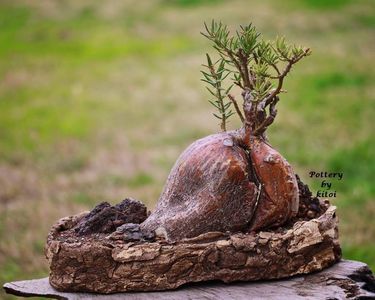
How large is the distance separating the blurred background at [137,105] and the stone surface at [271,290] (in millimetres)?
4403

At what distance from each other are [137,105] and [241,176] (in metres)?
14.1

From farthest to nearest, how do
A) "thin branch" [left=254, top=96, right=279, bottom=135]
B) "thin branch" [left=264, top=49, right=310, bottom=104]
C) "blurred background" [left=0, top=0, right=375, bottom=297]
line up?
"blurred background" [left=0, top=0, right=375, bottom=297] → "thin branch" [left=254, top=96, right=279, bottom=135] → "thin branch" [left=264, top=49, right=310, bottom=104]

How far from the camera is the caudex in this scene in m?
4.09

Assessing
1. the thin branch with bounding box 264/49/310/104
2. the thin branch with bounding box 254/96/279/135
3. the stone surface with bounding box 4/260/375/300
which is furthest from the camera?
the thin branch with bounding box 254/96/279/135

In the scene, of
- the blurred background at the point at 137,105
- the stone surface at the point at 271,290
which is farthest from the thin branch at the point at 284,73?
the blurred background at the point at 137,105

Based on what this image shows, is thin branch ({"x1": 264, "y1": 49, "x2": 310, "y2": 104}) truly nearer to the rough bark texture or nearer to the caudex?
the caudex

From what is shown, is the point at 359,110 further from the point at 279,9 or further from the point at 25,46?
the point at 25,46

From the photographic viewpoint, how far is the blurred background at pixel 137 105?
1117 cm

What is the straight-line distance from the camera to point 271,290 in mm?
3961

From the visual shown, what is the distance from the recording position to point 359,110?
50.3 feet

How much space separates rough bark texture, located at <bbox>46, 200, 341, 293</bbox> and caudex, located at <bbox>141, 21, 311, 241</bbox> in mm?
113

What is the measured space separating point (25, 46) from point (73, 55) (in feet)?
6.82

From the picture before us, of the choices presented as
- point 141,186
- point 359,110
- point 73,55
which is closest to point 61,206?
point 141,186

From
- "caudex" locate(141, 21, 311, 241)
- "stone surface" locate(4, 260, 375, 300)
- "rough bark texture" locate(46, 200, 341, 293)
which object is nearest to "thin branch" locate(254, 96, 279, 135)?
"caudex" locate(141, 21, 311, 241)
